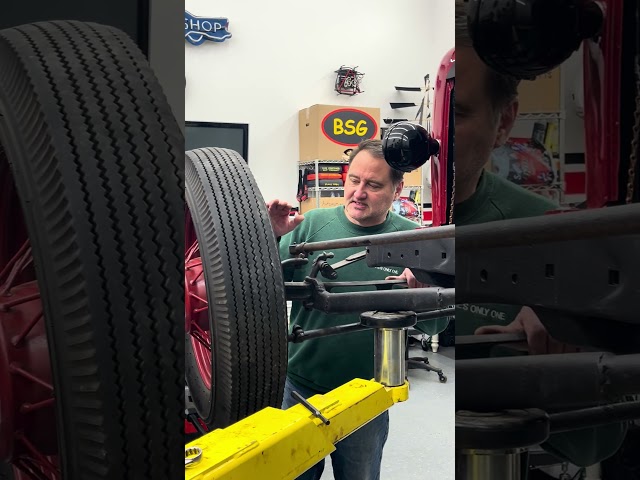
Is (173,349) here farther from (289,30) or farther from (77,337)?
(289,30)

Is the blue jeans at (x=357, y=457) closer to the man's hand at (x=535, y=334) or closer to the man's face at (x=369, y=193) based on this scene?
the man's face at (x=369, y=193)

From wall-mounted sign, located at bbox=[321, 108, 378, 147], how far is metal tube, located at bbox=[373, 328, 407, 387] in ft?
6.81

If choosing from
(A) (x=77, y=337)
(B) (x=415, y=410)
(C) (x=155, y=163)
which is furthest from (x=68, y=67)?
(B) (x=415, y=410)

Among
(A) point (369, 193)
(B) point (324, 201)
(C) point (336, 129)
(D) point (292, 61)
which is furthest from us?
(D) point (292, 61)

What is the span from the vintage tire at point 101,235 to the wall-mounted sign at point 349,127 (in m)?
2.80

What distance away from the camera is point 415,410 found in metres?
2.54

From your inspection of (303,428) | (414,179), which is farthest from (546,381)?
(414,179)

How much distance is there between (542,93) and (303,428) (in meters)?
0.87

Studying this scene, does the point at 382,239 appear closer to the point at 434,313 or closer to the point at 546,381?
the point at 434,313

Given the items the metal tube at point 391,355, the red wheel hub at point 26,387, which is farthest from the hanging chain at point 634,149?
the metal tube at point 391,355

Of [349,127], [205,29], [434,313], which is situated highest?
[205,29]

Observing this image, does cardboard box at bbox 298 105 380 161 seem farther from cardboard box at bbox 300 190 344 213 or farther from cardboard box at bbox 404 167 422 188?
cardboard box at bbox 404 167 422 188

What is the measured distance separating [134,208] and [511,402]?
1.24 ft

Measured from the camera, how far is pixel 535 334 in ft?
0.46
